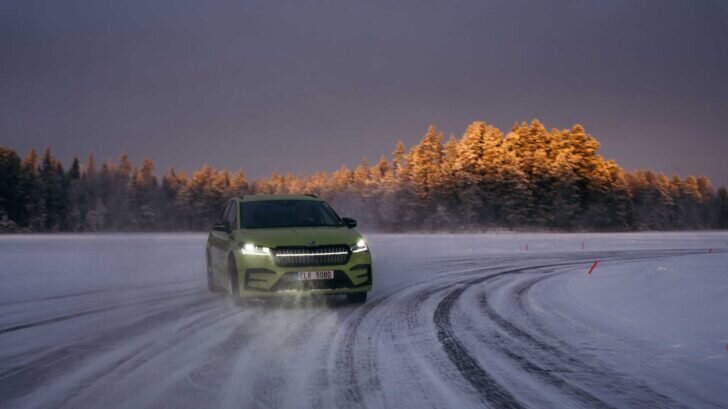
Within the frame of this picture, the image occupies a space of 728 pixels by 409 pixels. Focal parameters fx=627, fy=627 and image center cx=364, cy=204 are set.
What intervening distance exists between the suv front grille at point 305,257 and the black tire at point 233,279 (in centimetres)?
81

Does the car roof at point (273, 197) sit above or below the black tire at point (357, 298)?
above

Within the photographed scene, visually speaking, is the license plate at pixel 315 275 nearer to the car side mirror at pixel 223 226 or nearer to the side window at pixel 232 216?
the side window at pixel 232 216

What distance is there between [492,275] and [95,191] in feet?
412

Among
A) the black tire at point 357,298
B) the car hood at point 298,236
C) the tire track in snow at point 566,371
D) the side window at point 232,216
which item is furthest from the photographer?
the side window at point 232,216

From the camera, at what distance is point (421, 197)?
89.1 meters

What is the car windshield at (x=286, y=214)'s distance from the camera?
36.8 feet

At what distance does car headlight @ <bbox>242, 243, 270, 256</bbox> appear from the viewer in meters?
9.77

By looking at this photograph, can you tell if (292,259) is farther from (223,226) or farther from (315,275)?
(223,226)

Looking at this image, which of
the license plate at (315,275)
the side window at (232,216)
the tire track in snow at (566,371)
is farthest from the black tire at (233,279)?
the tire track in snow at (566,371)

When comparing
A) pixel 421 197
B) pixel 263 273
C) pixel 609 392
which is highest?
pixel 421 197

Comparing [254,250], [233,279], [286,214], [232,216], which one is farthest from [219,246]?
[254,250]

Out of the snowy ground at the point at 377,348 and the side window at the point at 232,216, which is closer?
the snowy ground at the point at 377,348

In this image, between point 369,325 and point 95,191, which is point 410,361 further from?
point 95,191

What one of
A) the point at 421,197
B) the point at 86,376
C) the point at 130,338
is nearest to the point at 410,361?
the point at 86,376
